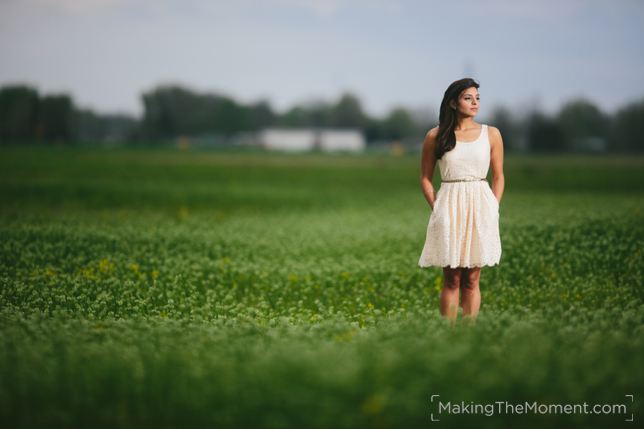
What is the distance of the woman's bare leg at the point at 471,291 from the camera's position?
858cm

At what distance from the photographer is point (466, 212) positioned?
827 centimetres

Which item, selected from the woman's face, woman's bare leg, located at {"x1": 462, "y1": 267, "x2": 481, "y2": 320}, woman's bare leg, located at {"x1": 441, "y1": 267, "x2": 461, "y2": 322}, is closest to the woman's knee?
woman's bare leg, located at {"x1": 462, "y1": 267, "x2": 481, "y2": 320}

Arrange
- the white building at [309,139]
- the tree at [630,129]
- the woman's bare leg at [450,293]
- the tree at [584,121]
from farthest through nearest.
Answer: the white building at [309,139]
the tree at [584,121]
the tree at [630,129]
the woman's bare leg at [450,293]

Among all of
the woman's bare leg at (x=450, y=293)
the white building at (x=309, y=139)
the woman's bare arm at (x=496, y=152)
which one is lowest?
the woman's bare leg at (x=450, y=293)

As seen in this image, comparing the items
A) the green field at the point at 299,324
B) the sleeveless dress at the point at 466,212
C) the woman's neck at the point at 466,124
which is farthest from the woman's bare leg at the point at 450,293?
the woman's neck at the point at 466,124

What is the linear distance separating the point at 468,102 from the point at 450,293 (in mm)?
2451

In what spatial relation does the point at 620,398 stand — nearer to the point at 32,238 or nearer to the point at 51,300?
the point at 51,300

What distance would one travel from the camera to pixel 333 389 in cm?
561

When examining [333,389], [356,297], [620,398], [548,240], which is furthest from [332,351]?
[548,240]

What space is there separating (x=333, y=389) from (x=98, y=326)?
14.1ft

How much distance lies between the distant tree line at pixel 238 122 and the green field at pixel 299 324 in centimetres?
11099

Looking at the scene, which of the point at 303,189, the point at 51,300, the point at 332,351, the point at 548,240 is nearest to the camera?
the point at 332,351

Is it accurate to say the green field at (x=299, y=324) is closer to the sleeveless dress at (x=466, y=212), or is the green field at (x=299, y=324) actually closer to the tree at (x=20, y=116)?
the sleeveless dress at (x=466, y=212)

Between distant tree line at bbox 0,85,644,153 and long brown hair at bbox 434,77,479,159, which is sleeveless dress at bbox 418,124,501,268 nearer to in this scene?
long brown hair at bbox 434,77,479,159
